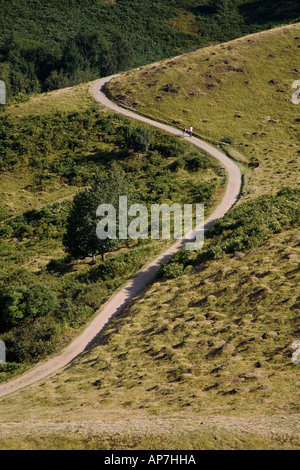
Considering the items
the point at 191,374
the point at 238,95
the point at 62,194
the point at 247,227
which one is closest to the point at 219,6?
the point at 238,95

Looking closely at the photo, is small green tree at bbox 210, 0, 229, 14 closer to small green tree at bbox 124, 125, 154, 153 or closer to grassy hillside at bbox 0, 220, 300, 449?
small green tree at bbox 124, 125, 154, 153

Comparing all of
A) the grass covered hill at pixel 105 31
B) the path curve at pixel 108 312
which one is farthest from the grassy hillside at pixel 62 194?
the grass covered hill at pixel 105 31

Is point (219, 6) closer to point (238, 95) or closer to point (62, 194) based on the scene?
point (238, 95)

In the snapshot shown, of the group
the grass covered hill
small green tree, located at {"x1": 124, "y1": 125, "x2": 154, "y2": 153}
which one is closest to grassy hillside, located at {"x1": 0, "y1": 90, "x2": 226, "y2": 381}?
small green tree, located at {"x1": 124, "y1": 125, "x2": 154, "y2": 153}

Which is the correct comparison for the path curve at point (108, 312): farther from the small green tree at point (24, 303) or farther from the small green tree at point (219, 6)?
the small green tree at point (219, 6)

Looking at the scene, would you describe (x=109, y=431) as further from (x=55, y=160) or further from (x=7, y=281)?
(x=55, y=160)

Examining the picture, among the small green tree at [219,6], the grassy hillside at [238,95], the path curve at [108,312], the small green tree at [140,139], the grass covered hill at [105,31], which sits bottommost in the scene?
the path curve at [108,312]
